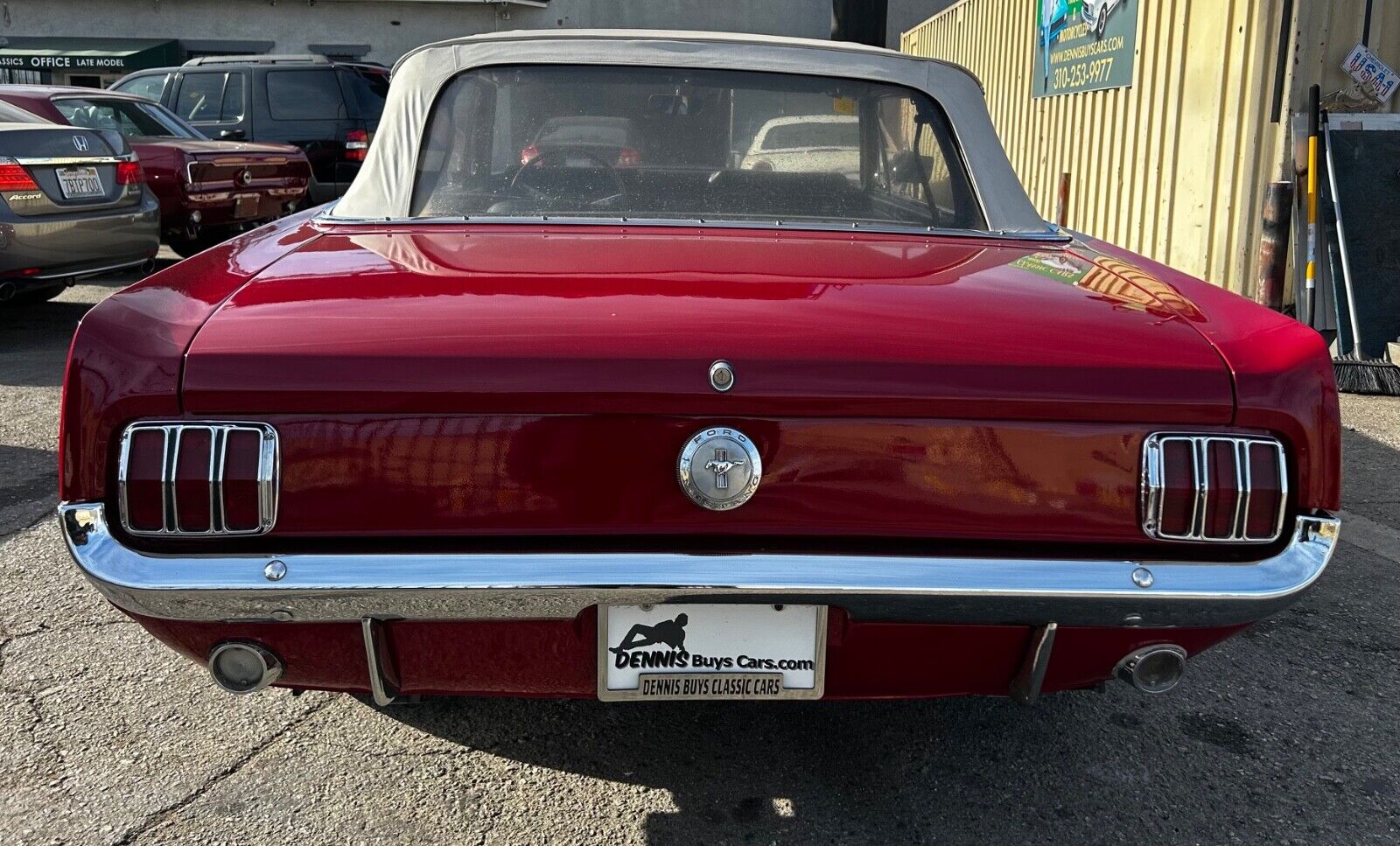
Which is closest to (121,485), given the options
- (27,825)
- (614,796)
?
(27,825)

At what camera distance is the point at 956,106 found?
307 cm

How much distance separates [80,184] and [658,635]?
262 inches

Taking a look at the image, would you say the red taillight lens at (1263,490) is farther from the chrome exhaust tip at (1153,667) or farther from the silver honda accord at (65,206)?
the silver honda accord at (65,206)

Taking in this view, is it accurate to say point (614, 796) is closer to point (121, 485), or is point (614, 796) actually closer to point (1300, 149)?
point (121, 485)

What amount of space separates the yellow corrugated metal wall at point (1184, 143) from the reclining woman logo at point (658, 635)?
5784 mm

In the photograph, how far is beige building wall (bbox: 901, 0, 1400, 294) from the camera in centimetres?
653

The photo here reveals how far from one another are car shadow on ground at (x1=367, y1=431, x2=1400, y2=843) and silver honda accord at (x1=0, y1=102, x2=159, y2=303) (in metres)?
5.38

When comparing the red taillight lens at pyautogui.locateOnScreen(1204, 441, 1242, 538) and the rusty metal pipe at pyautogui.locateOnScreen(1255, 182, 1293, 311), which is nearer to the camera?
the red taillight lens at pyautogui.locateOnScreen(1204, 441, 1242, 538)

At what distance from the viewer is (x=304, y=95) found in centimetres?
1212

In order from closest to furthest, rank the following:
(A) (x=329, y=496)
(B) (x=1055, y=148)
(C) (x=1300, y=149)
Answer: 1. (A) (x=329, y=496)
2. (C) (x=1300, y=149)
3. (B) (x=1055, y=148)

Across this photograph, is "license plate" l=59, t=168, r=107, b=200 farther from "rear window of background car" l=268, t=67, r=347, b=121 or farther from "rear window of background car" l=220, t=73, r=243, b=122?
"rear window of background car" l=220, t=73, r=243, b=122

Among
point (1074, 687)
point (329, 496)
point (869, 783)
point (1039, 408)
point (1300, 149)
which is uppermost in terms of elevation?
point (1300, 149)

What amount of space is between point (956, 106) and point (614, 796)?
1.84 metres

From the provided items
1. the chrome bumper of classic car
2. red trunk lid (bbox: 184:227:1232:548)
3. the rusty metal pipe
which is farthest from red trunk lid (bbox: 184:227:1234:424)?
the rusty metal pipe
